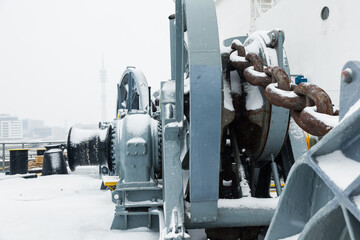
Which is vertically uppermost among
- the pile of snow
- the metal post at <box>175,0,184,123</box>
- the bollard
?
the metal post at <box>175,0,184,123</box>

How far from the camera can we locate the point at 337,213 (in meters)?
0.60

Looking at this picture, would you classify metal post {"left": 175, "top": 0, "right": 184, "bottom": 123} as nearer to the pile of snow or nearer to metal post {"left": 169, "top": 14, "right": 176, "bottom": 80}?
metal post {"left": 169, "top": 14, "right": 176, "bottom": 80}

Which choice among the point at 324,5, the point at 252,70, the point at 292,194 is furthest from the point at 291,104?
the point at 324,5

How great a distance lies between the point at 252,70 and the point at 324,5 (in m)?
5.27

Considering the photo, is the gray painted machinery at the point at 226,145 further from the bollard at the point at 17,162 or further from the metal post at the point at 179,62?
the bollard at the point at 17,162

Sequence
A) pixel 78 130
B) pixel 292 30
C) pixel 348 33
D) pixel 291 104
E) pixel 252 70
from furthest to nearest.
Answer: pixel 292 30, pixel 348 33, pixel 78 130, pixel 252 70, pixel 291 104

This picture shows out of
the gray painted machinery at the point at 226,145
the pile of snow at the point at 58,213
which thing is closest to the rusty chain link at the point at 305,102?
the gray painted machinery at the point at 226,145

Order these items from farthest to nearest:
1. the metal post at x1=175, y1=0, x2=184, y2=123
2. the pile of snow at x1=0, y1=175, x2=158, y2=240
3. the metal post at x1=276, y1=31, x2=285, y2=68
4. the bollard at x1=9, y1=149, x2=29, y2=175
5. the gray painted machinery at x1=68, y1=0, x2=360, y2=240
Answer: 1. the bollard at x1=9, y1=149, x2=29, y2=175
2. the pile of snow at x1=0, y1=175, x2=158, y2=240
3. the metal post at x1=276, y1=31, x2=285, y2=68
4. the metal post at x1=175, y1=0, x2=184, y2=123
5. the gray painted machinery at x1=68, y1=0, x2=360, y2=240

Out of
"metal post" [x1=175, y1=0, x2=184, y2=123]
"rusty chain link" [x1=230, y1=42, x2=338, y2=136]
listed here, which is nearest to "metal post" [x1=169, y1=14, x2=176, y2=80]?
"metal post" [x1=175, y1=0, x2=184, y2=123]

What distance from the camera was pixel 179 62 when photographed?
84.6 inches

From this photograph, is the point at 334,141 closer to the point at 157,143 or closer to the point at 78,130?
the point at 157,143

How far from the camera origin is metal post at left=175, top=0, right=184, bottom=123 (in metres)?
2.09

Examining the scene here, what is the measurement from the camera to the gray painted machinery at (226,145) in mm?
667

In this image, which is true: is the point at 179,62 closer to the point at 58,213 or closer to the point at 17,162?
the point at 58,213
